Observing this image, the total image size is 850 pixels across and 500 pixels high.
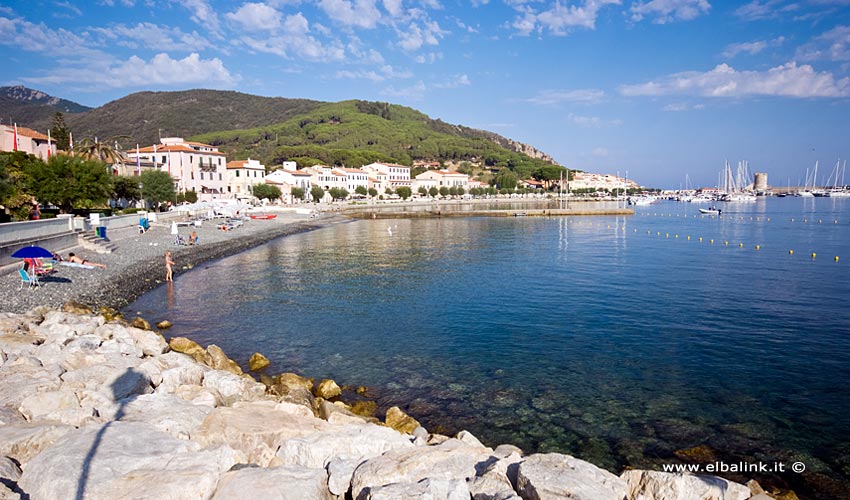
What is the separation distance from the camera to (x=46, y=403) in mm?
8102

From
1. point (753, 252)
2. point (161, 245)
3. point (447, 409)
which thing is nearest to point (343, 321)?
point (447, 409)

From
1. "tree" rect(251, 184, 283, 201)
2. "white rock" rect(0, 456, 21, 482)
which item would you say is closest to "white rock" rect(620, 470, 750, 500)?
"white rock" rect(0, 456, 21, 482)

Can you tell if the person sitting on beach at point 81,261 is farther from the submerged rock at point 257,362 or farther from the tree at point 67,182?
the submerged rock at point 257,362

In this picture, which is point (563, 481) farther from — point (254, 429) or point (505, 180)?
point (505, 180)

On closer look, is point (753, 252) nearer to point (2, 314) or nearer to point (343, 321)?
point (343, 321)

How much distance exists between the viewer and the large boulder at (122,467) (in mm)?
5750

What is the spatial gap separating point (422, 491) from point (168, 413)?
4.71 metres

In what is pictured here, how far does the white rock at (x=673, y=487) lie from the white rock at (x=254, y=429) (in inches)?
179

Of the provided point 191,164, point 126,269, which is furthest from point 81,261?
point 191,164

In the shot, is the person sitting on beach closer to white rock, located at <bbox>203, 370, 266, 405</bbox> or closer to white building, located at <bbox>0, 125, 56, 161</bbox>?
white rock, located at <bbox>203, 370, 266, 405</bbox>

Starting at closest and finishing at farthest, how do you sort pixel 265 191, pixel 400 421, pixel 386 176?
pixel 400 421 < pixel 265 191 < pixel 386 176

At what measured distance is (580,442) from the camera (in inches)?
396

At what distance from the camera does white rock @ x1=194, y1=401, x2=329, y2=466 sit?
7344 mm

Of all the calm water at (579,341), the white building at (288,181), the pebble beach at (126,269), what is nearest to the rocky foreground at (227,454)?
the calm water at (579,341)
